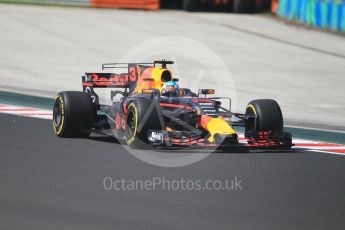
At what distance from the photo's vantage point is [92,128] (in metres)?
13.9

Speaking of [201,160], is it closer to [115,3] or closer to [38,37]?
[38,37]

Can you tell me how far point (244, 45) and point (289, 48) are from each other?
1308 millimetres

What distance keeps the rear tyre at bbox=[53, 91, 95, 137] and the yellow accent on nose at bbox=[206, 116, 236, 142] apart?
193 cm

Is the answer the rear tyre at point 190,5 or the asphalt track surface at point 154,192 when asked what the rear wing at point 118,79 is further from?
the rear tyre at point 190,5

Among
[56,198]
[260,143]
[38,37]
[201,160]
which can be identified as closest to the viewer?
[56,198]

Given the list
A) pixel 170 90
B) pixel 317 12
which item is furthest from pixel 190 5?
pixel 170 90

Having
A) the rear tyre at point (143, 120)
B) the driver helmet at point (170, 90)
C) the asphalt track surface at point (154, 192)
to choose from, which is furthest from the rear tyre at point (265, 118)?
the rear tyre at point (143, 120)

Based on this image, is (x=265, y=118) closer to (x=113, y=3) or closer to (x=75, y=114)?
(x=75, y=114)

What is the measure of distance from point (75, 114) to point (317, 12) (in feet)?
57.4

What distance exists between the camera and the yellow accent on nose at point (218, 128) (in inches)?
477

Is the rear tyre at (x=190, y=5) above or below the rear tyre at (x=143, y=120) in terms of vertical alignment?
above

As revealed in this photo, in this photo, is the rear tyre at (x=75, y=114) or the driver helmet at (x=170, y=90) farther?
the rear tyre at (x=75, y=114)


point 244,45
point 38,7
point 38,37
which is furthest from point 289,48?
point 38,7

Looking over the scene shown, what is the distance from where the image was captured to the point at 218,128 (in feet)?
39.9
